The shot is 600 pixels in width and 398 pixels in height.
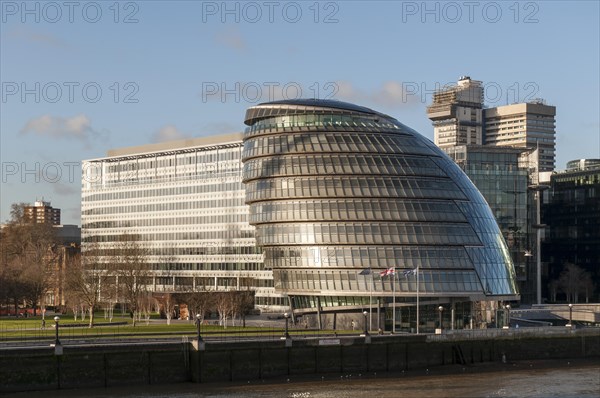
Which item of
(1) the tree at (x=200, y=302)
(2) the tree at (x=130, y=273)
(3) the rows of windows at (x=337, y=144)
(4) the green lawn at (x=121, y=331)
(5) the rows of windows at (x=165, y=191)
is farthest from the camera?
(5) the rows of windows at (x=165, y=191)

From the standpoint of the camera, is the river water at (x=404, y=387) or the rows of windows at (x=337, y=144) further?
the rows of windows at (x=337, y=144)

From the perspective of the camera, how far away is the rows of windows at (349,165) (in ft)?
399

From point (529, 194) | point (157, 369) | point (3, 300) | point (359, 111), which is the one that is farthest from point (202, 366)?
point (529, 194)

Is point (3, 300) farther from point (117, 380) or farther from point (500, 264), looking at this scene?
→ point (117, 380)

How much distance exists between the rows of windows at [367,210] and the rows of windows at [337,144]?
5.45 metres

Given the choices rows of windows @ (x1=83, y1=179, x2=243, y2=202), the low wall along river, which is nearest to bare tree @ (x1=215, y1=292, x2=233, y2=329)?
rows of windows @ (x1=83, y1=179, x2=243, y2=202)

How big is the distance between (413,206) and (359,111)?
12.2m

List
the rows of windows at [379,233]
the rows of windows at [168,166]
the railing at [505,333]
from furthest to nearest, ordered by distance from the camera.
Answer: the rows of windows at [168,166], the rows of windows at [379,233], the railing at [505,333]

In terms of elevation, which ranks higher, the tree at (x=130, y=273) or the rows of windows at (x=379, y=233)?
the rows of windows at (x=379, y=233)

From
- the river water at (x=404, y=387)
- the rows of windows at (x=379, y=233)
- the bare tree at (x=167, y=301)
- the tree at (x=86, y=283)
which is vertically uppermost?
the rows of windows at (x=379, y=233)

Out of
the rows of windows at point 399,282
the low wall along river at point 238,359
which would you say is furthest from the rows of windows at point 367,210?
the low wall along river at point 238,359

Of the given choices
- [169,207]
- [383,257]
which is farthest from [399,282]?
[169,207]

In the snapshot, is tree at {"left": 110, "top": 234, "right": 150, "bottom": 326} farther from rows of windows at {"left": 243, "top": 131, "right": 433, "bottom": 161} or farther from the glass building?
rows of windows at {"left": 243, "top": 131, "right": 433, "bottom": 161}

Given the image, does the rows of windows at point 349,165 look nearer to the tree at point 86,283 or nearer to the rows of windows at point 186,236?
the tree at point 86,283
